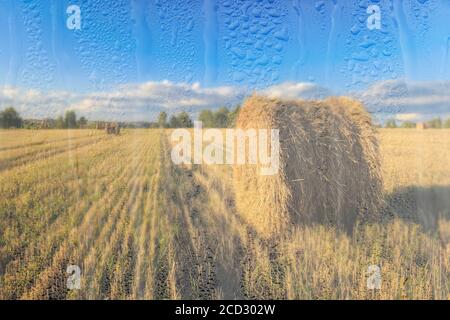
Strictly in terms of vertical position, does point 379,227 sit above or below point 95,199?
below

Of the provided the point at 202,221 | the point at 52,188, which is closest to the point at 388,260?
the point at 202,221

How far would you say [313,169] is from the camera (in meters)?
4.26

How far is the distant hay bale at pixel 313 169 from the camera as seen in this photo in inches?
164

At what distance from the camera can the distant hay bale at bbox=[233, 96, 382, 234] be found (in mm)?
4164

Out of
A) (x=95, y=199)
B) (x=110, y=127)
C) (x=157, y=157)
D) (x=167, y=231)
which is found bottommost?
(x=167, y=231)

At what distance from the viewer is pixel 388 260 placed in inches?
146

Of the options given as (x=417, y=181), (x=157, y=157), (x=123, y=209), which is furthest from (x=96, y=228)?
(x=417, y=181)

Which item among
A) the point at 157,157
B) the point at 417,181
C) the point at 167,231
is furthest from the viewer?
the point at 157,157

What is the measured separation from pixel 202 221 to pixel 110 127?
1534 mm

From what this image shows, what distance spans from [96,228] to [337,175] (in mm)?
2836

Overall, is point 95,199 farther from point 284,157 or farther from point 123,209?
point 284,157

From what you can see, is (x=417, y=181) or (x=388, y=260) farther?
(x=417, y=181)

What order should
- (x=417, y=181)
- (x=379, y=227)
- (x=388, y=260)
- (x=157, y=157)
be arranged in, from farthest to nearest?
1. (x=157, y=157)
2. (x=417, y=181)
3. (x=379, y=227)
4. (x=388, y=260)

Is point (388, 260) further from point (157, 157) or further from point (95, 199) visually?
point (157, 157)
